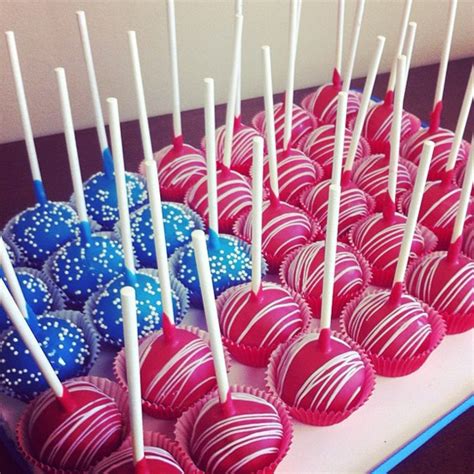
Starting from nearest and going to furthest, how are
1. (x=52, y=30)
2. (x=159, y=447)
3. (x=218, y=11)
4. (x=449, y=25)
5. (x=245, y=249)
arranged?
1. (x=159, y=447)
2. (x=245, y=249)
3. (x=449, y=25)
4. (x=52, y=30)
5. (x=218, y=11)

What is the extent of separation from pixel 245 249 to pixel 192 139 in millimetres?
635

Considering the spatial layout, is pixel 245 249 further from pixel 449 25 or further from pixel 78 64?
pixel 78 64

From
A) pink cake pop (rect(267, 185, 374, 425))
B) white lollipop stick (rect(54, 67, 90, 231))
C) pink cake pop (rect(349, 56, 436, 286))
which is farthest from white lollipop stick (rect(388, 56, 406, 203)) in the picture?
white lollipop stick (rect(54, 67, 90, 231))

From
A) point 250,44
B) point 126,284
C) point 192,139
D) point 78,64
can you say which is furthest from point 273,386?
point 250,44

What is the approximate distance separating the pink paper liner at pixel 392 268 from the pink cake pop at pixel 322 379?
209 millimetres

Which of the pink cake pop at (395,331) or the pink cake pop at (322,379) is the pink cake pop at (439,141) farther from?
the pink cake pop at (322,379)

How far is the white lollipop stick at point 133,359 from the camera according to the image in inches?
23.7

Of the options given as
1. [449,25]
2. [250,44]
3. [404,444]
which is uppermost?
[449,25]

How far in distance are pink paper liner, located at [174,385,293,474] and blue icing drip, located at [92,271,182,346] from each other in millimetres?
157

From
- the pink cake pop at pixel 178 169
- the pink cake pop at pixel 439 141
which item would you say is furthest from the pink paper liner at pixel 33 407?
the pink cake pop at pixel 439 141

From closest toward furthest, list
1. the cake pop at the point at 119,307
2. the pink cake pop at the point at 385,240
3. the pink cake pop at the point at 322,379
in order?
the pink cake pop at the point at 322,379
the cake pop at the point at 119,307
the pink cake pop at the point at 385,240

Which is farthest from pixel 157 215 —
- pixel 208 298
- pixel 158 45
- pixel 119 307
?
pixel 158 45

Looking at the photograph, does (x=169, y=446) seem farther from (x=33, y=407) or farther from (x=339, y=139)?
(x=339, y=139)

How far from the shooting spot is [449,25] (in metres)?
1.21
